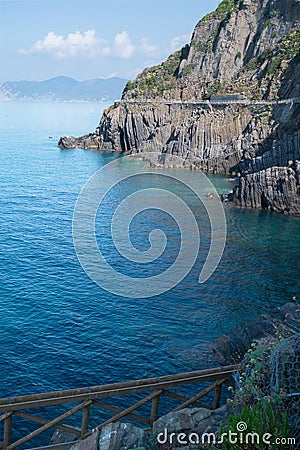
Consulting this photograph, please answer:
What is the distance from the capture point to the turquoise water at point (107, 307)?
1112 inches

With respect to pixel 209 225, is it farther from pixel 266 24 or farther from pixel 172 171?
pixel 266 24

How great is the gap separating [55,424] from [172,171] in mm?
86514

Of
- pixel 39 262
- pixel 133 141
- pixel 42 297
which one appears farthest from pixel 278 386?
pixel 133 141

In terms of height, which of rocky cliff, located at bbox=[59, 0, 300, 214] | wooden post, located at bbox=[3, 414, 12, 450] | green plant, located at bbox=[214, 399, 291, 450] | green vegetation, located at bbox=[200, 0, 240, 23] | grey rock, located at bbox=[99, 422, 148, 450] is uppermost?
green vegetation, located at bbox=[200, 0, 240, 23]

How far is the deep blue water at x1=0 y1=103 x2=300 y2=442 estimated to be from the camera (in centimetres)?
2823

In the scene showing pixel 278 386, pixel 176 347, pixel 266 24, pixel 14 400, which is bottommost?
pixel 176 347

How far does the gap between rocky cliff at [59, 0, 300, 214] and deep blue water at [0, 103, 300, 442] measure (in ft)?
46.4

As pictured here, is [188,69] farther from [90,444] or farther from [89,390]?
[90,444]

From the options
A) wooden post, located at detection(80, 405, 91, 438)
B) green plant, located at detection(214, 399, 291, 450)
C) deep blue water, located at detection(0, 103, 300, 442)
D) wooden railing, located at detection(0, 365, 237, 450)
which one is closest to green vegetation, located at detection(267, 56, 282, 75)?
deep blue water, located at detection(0, 103, 300, 442)

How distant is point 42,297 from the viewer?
37.3 metres

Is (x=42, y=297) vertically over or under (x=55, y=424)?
under

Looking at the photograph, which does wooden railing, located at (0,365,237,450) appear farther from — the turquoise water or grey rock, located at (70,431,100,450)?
the turquoise water

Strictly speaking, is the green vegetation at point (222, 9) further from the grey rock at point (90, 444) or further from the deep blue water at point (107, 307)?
the grey rock at point (90, 444)

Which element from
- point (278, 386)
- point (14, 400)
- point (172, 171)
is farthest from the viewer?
point (172, 171)
